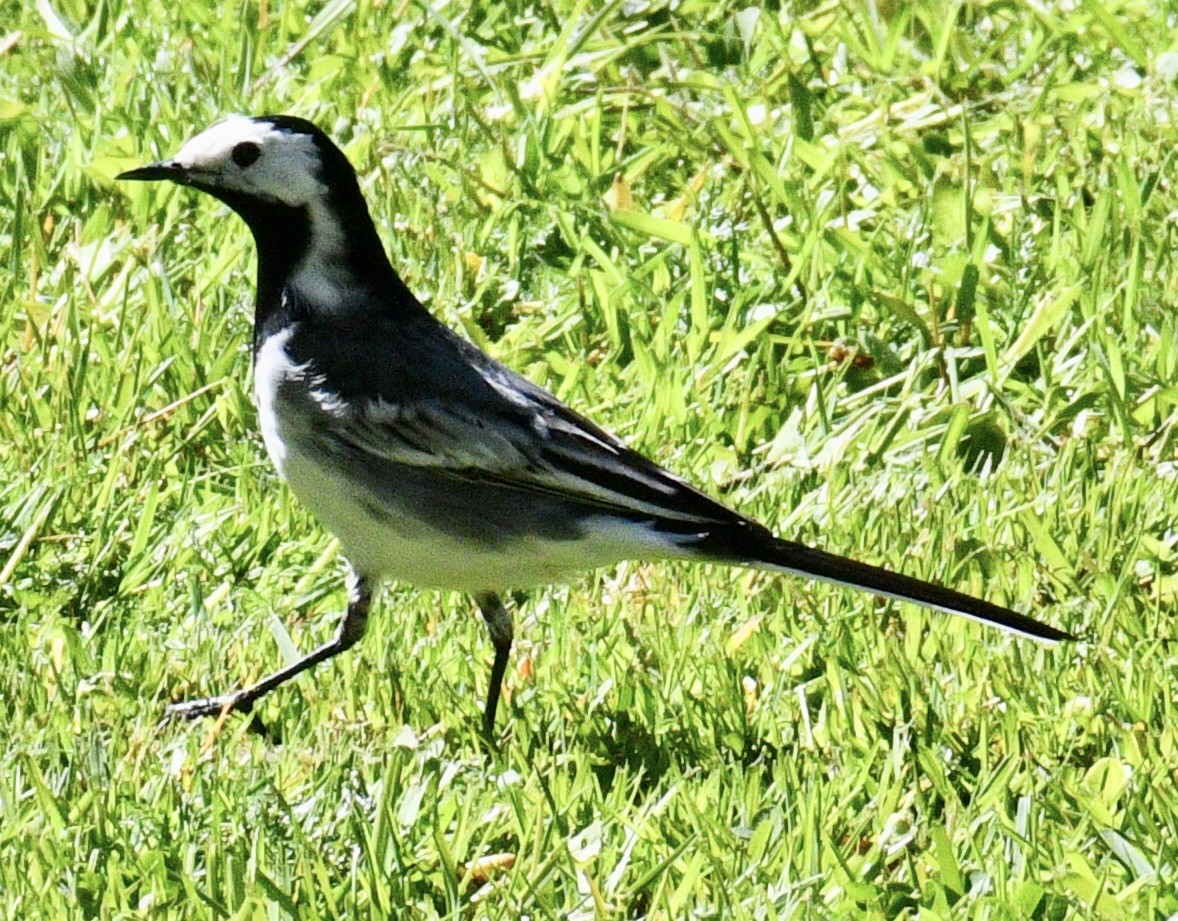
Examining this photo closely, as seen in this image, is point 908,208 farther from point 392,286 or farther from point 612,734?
point 612,734

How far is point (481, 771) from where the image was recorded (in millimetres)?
5062

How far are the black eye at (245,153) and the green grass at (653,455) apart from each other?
1081 millimetres

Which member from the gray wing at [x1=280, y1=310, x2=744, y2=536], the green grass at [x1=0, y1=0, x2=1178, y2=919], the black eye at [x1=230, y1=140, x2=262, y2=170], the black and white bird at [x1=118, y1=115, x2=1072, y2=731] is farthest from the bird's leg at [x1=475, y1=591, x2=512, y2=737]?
the black eye at [x1=230, y1=140, x2=262, y2=170]

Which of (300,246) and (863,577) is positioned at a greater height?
(300,246)

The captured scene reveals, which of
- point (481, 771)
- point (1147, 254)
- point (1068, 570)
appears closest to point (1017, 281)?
point (1147, 254)

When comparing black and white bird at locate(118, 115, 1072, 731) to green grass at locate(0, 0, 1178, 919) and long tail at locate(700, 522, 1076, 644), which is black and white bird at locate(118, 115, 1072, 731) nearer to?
long tail at locate(700, 522, 1076, 644)

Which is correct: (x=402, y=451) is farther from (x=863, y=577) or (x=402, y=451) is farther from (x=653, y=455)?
(x=653, y=455)

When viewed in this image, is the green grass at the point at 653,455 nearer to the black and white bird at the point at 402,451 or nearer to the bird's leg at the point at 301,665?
the bird's leg at the point at 301,665

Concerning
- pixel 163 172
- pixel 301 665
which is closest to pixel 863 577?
pixel 301 665

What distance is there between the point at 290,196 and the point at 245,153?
0.51 feet

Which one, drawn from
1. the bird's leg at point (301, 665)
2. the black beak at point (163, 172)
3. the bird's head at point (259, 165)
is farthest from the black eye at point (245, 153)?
the bird's leg at point (301, 665)

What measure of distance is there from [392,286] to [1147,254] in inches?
104

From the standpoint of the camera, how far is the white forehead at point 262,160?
5.45 metres

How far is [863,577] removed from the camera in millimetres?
5012
